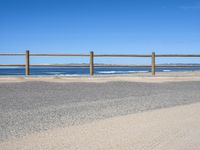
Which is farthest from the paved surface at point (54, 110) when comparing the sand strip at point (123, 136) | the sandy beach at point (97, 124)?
the sand strip at point (123, 136)

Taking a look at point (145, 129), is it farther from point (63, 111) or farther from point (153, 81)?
point (153, 81)

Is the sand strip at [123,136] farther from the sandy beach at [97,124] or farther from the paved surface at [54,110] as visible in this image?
the paved surface at [54,110]

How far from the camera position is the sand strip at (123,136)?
9.75 ft

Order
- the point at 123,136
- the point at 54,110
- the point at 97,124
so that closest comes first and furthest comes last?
the point at 123,136 < the point at 97,124 < the point at 54,110

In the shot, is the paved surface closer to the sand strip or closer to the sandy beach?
the sandy beach

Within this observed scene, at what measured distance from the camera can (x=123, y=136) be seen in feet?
11.0

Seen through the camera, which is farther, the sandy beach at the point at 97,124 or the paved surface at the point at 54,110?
the paved surface at the point at 54,110

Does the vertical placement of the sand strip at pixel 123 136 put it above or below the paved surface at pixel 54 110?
above

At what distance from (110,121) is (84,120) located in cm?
32

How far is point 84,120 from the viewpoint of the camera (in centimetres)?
425

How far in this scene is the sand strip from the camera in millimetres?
2972

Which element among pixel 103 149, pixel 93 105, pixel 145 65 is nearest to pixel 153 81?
pixel 145 65

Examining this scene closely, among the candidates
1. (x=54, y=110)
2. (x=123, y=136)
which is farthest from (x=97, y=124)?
(x=54, y=110)

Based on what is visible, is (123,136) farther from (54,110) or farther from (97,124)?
(54,110)
